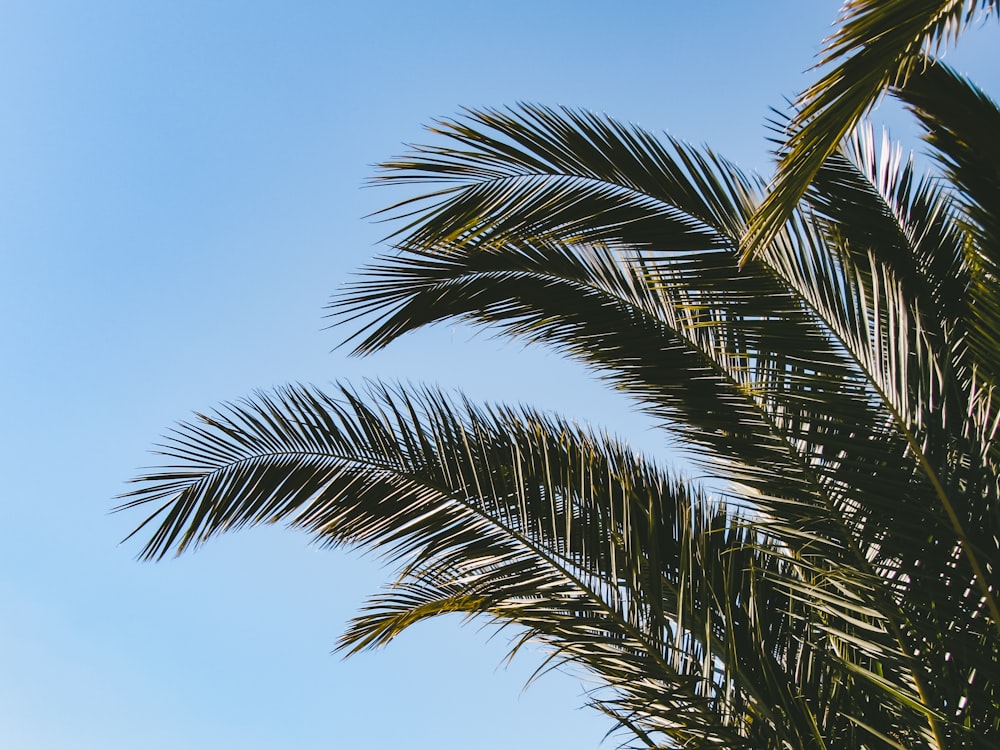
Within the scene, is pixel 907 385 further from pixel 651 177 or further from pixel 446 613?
pixel 446 613

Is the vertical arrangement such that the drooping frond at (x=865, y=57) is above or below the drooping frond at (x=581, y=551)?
above

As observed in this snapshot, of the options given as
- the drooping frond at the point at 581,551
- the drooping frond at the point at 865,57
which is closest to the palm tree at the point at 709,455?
the drooping frond at the point at 581,551

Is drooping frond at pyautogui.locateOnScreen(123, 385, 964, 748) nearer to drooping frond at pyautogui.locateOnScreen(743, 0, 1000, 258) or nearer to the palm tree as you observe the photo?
the palm tree

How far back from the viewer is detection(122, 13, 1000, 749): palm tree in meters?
3.42

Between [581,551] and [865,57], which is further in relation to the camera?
[581,551]

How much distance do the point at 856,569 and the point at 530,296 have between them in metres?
1.91

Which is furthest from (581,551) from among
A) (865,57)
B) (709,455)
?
(865,57)

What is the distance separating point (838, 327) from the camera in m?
3.61

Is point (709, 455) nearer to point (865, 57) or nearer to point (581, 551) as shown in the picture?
point (581, 551)

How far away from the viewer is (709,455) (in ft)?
13.7

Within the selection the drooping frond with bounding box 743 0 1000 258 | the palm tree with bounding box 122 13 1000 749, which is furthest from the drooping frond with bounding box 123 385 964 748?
the drooping frond with bounding box 743 0 1000 258

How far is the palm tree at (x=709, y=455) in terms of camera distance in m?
3.42

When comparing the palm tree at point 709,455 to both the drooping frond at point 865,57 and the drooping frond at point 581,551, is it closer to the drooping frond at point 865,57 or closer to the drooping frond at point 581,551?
the drooping frond at point 581,551

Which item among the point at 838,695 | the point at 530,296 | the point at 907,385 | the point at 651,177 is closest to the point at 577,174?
the point at 651,177
